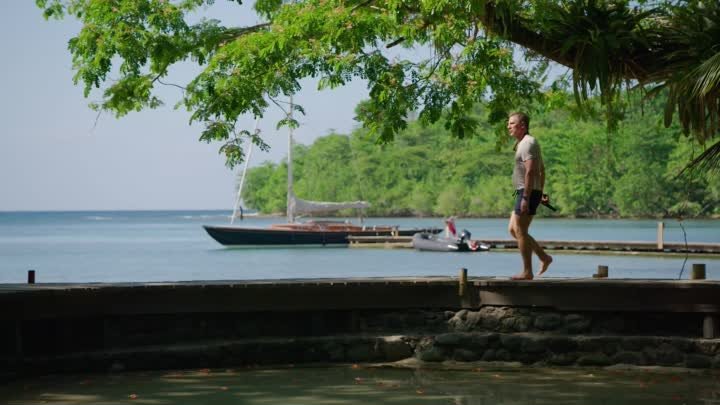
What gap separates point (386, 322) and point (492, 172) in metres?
116

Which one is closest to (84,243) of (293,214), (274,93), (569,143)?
(293,214)

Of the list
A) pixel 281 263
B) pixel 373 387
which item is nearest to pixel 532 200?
pixel 373 387

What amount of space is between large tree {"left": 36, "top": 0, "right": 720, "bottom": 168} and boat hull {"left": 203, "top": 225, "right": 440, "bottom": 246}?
5248 centimetres

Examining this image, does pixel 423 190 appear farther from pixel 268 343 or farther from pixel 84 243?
pixel 268 343

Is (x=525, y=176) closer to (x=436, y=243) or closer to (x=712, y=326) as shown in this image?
(x=712, y=326)

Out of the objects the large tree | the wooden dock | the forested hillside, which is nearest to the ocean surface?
the wooden dock

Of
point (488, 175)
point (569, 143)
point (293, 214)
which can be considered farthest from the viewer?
point (488, 175)

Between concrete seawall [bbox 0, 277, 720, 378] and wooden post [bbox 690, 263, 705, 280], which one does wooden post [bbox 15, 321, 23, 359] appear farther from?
wooden post [bbox 690, 263, 705, 280]

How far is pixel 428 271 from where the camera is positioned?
151 ft

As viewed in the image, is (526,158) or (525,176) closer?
(526,158)

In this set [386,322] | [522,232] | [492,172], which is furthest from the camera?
[492,172]

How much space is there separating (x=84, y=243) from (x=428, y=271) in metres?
43.1

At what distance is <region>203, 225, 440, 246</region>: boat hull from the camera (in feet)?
220

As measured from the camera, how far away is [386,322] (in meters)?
12.2
